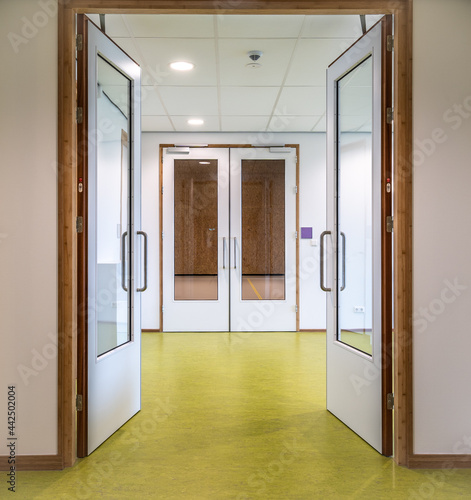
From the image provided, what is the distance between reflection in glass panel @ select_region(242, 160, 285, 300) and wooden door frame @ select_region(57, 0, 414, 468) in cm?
382

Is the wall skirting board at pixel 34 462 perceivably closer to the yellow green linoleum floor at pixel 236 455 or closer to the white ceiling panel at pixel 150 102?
the yellow green linoleum floor at pixel 236 455

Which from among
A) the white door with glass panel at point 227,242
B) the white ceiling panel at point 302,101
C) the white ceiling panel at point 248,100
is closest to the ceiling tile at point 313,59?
the white ceiling panel at point 302,101

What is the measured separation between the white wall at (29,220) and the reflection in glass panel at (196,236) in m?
3.85

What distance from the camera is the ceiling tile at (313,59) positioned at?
357cm

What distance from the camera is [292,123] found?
5.77 meters

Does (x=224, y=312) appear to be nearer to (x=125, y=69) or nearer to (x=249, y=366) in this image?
(x=249, y=366)

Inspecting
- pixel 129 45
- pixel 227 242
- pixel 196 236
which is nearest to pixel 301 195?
pixel 227 242

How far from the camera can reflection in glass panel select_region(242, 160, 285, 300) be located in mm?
6145

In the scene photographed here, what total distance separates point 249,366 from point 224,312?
185 centimetres

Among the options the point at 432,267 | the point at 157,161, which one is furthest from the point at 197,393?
the point at 157,161

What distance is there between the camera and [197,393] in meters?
3.52

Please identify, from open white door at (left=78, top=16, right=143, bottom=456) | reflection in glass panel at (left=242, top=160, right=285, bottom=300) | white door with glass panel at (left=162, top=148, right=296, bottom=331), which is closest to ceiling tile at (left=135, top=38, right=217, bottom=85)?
open white door at (left=78, top=16, right=143, bottom=456)

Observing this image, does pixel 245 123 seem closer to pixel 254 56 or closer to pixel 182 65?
pixel 182 65

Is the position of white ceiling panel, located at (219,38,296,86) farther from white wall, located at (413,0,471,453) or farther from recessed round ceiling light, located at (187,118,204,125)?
white wall, located at (413,0,471,453)
